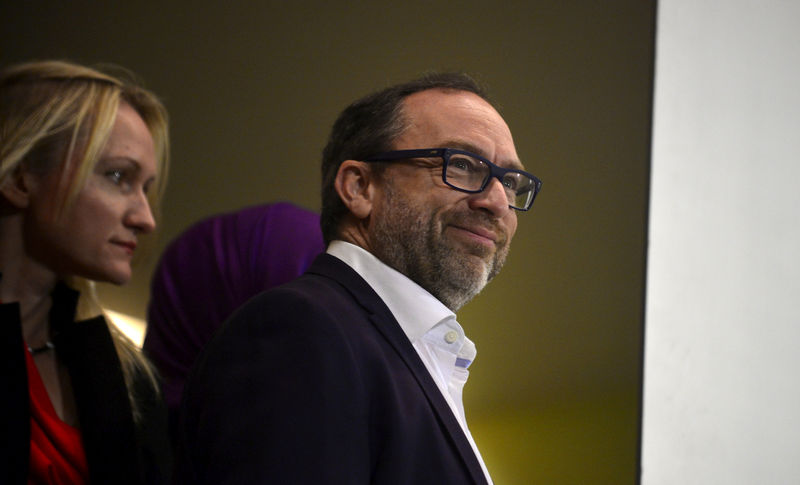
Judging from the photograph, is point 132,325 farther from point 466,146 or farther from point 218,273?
point 466,146

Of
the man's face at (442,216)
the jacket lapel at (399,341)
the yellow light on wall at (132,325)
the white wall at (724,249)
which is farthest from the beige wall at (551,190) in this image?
the yellow light on wall at (132,325)

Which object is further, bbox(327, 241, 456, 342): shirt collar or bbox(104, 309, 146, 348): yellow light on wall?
bbox(104, 309, 146, 348): yellow light on wall

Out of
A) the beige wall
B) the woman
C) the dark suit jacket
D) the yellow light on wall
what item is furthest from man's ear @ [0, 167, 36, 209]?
the yellow light on wall

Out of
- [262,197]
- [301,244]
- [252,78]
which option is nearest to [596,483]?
[301,244]

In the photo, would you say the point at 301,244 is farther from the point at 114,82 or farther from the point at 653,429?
the point at 653,429

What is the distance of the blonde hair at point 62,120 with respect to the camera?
1.08m

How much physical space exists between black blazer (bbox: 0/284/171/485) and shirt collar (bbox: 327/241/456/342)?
0.41 m

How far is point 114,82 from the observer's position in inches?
47.1

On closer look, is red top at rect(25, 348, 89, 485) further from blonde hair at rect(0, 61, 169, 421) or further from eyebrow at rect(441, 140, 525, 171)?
eyebrow at rect(441, 140, 525, 171)

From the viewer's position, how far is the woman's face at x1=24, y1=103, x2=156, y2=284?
1.08 meters

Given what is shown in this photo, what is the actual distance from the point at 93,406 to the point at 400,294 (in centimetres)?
48

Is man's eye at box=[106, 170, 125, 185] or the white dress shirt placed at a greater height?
man's eye at box=[106, 170, 125, 185]

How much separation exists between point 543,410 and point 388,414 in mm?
692

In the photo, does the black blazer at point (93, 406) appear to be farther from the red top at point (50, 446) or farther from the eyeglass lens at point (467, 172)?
the eyeglass lens at point (467, 172)
